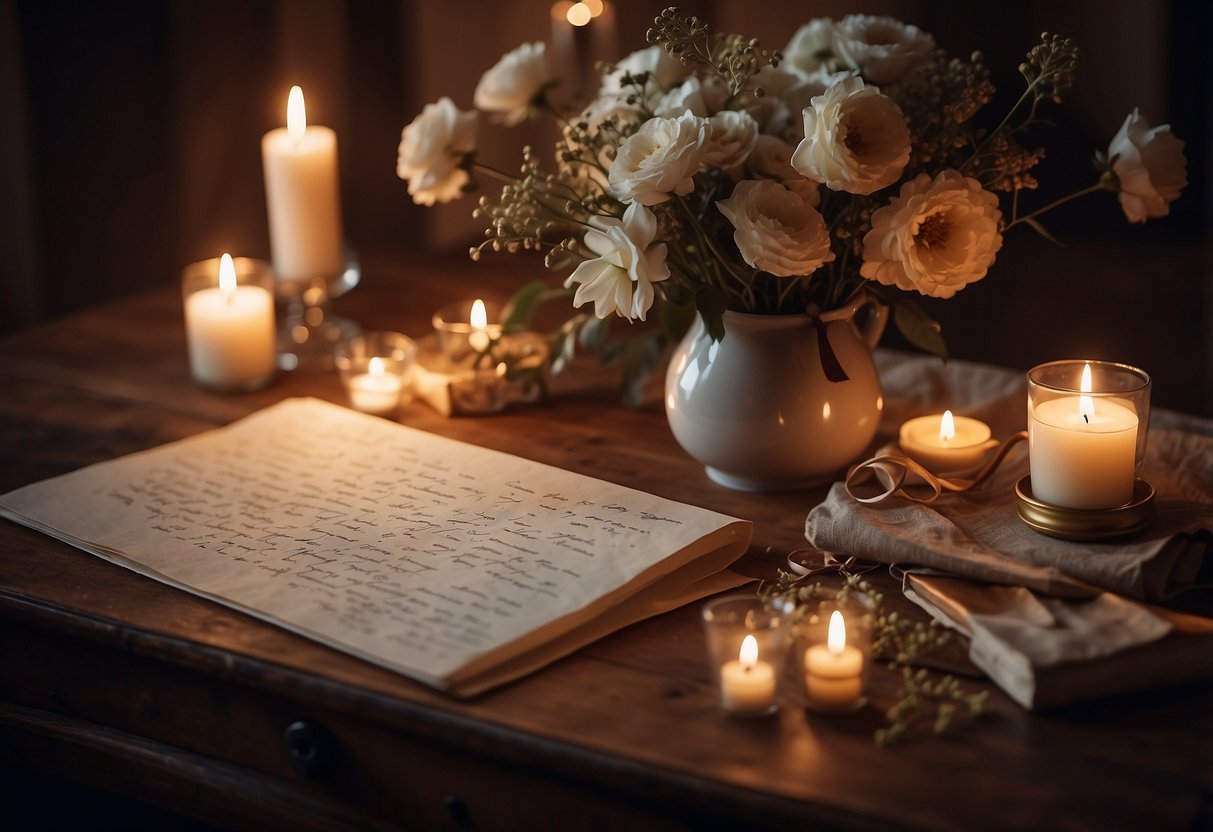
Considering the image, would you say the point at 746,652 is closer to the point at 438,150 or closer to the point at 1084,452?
the point at 1084,452

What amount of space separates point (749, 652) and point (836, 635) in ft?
0.18

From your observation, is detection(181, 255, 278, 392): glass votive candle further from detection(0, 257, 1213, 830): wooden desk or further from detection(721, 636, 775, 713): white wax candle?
detection(721, 636, 775, 713): white wax candle

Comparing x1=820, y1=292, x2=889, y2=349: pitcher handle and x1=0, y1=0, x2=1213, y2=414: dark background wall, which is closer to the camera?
x1=820, y1=292, x2=889, y2=349: pitcher handle

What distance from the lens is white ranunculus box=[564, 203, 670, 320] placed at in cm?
90

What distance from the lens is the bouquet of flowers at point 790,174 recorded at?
88 centimetres

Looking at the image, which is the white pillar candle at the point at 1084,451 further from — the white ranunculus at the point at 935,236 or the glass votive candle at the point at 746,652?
the glass votive candle at the point at 746,652

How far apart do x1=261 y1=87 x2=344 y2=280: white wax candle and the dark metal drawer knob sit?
69 cm

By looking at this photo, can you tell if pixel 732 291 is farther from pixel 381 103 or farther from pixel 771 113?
pixel 381 103

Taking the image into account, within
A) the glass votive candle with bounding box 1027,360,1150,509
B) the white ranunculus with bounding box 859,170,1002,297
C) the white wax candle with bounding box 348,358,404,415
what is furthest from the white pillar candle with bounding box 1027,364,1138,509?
the white wax candle with bounding box 348,358,404,415

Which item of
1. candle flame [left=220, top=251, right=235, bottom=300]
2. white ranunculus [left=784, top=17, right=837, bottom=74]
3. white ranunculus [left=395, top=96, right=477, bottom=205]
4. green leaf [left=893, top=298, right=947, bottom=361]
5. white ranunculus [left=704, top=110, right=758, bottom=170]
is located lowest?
candle flame [left=220, top=251, right=235, bottom=300]

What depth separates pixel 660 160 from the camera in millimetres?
871

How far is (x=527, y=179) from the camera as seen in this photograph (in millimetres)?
1016

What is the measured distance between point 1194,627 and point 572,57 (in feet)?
5.43

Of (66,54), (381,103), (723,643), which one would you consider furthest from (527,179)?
(381,103)
